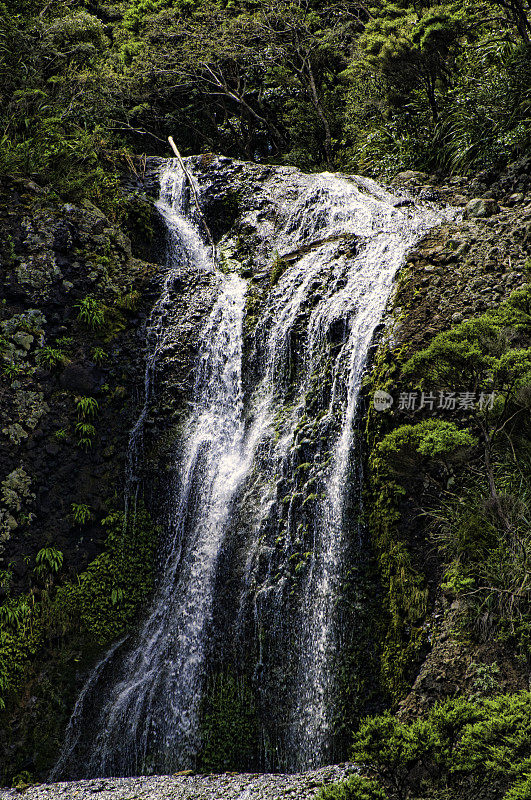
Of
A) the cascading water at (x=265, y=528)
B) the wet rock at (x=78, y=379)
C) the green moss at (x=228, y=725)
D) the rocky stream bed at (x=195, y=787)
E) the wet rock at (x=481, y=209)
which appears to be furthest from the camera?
the wet rock at (x=481, y=209)

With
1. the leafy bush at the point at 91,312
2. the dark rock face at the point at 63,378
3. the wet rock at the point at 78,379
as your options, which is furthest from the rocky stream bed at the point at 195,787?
the leafy bush at the point at 91,312

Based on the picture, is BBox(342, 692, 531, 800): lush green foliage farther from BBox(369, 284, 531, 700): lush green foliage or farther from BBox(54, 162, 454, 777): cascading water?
BBox(54, 162, 454, 777): cascading water

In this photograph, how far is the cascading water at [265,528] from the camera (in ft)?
20.9

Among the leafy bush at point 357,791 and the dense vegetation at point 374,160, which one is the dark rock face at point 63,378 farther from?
the leafy bush at point 357,791

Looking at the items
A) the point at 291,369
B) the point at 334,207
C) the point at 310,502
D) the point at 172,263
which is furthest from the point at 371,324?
the point at 172,263

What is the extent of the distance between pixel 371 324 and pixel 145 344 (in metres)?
3.75

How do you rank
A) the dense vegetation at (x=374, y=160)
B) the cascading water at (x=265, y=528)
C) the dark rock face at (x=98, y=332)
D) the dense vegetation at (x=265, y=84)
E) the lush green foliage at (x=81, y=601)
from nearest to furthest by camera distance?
the dense vegetation at (x=374, y=160)
the cascading water at (x=265, y=528)
the lush green foliage at (x=81, y=601)
the dark rock face at (x=98, y=332)
the dense vegetation at (x=265, y=84)

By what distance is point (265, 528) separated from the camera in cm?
714

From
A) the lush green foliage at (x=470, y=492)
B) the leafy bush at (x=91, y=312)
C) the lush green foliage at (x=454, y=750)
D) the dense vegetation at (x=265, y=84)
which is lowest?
the lush green foliage at (x=454, y=750)

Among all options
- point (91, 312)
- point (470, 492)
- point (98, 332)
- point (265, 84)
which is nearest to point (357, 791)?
point (470, 492)

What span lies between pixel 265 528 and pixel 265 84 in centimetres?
1527

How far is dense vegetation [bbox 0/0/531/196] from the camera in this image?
452 inches

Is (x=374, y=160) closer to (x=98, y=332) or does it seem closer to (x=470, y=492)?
(x=98, y=332)

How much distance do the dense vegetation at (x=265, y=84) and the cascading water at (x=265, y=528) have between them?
4.29 metres
